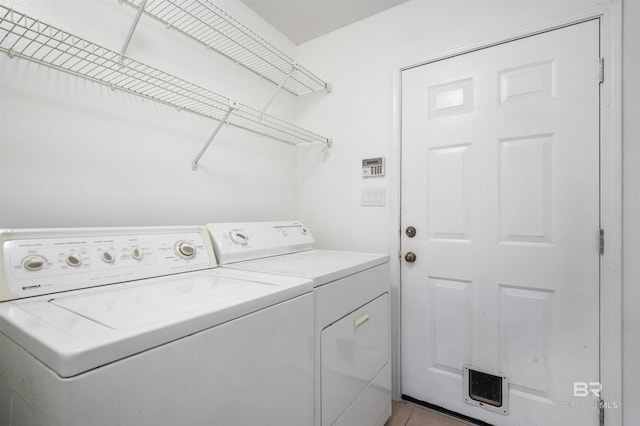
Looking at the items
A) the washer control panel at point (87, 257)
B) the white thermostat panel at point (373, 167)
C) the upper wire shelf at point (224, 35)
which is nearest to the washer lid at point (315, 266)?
the washer control panel at point (87, 257)

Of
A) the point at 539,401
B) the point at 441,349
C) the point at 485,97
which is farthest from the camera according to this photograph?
the point at 441,349

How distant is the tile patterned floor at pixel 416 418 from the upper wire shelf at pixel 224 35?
80.8 inches

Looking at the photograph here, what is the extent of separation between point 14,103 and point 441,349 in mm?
2273

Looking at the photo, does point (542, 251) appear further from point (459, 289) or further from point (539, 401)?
point (539, 401)

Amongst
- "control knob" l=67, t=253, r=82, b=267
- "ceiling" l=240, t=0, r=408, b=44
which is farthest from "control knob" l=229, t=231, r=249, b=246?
"ceiling" l=240, t=0, r=408, b=44

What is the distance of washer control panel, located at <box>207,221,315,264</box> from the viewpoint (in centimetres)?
141

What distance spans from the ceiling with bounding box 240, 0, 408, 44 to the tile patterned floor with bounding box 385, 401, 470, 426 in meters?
2.52

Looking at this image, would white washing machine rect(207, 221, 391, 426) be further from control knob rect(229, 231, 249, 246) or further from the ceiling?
the ceiling

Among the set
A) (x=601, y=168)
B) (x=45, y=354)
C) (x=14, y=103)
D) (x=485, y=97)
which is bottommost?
(x=45, y=354)

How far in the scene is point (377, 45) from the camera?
79.2 inches

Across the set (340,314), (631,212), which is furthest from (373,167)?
(631,212)

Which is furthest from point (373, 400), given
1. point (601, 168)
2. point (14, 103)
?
point (14, 103)

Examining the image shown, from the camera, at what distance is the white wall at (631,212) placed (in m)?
1.31

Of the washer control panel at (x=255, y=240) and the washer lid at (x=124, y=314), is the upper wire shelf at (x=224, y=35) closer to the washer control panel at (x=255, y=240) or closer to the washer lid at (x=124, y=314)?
the washer control panel at (x=255, y=240)
